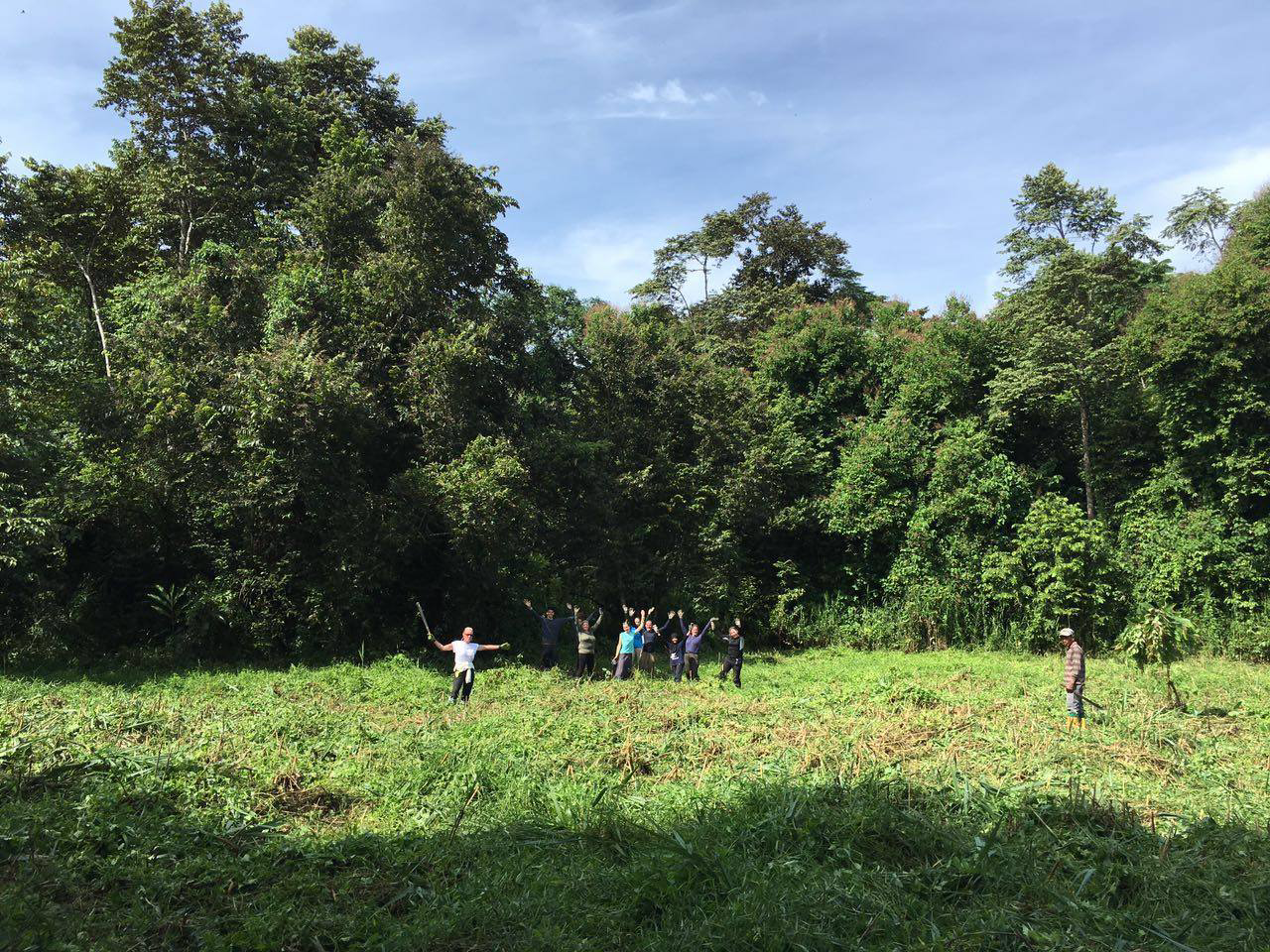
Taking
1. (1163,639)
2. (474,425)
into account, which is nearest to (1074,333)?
(1163,639)

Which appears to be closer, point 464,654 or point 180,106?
point 464,654

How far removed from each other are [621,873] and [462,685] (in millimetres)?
6692

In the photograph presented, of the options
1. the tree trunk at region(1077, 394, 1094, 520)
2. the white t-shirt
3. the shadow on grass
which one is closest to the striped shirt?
the shadow on grass

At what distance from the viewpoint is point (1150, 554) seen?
61.1 ft

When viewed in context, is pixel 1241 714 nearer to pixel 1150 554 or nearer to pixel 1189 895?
pixel 1189 895

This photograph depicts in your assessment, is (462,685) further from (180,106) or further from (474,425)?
(180,106)

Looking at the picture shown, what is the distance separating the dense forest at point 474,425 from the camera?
14.6m

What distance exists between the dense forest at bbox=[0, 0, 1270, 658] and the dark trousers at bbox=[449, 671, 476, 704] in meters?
3.49

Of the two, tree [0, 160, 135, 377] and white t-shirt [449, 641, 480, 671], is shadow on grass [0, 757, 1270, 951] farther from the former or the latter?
tree [0, 160, 135, 377]

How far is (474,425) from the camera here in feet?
52.5

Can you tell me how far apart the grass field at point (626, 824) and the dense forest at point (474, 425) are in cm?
431

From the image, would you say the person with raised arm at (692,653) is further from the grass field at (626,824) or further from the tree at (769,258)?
the tree at (769,258)

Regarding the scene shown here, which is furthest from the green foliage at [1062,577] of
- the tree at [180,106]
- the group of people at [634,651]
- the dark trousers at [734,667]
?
the tree at [180,106]

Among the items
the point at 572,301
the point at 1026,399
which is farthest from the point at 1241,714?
the point at 572,301
